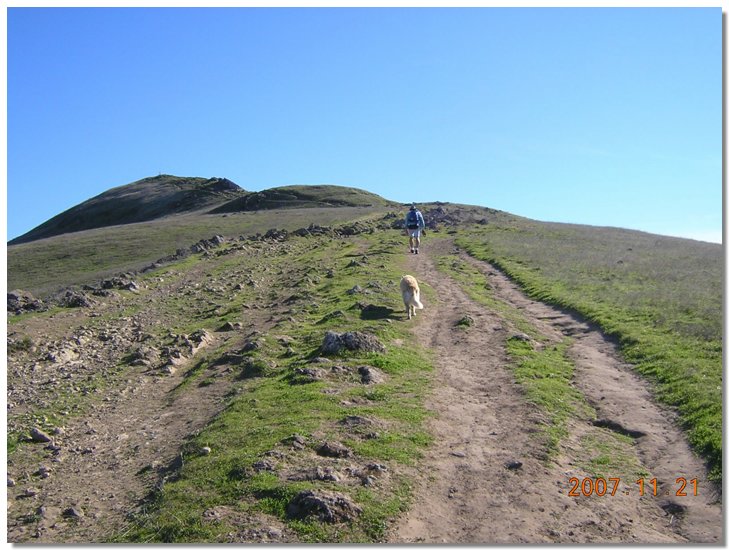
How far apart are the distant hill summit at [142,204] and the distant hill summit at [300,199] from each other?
1223 cm

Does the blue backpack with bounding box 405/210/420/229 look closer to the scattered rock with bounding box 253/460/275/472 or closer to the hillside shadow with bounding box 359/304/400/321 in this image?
the hillside shadow with bounding box 359/304/400/321

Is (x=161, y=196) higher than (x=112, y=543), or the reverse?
(x=161, y=196)

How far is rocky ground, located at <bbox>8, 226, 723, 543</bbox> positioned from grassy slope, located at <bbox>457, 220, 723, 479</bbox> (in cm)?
58

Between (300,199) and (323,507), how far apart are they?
11108cm

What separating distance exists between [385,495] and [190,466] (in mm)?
3364

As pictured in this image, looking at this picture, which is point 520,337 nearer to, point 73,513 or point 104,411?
point 104,411

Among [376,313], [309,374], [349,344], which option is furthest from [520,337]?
[309,374]

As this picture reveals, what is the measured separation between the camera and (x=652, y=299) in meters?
23.8

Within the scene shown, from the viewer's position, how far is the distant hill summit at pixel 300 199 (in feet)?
367

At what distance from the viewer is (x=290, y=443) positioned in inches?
412

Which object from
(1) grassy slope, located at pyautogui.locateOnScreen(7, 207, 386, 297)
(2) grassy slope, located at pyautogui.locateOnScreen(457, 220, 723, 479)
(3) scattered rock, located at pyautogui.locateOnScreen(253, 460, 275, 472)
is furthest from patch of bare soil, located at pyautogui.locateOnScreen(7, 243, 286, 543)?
(1) grassy slope, located at pyautogui.locateOnScreen(7, 207, 386, 297)

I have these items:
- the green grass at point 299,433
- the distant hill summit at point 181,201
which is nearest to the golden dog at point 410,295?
the green grass at point 299,433

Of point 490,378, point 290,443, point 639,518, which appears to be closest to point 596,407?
point 490,378

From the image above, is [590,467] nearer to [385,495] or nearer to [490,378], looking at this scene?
[385,495]
